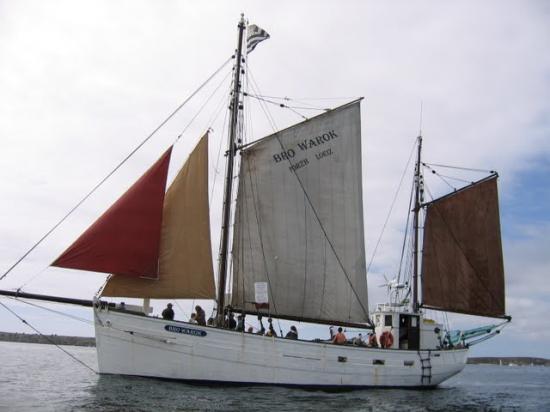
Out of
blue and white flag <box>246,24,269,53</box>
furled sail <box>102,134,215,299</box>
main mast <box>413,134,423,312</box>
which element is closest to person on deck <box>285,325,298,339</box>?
furled sail <box>102,134,215,299</box>

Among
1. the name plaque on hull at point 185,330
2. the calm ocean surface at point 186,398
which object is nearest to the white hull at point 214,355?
the name plaque on hull at point 185,330

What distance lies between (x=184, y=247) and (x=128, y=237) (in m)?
2.61

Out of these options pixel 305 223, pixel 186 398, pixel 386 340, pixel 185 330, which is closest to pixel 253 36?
pixel 305 223

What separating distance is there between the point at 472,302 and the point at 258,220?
53.1 feet

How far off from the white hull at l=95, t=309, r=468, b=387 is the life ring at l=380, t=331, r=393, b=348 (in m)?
2.48

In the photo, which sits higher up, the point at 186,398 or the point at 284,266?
the point at 284,266

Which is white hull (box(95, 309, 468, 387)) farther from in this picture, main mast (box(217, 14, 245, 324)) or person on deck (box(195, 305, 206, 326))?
main mast (box(217, 14, 245, 324))

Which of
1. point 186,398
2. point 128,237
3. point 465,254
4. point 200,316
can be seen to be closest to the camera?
point 186,398

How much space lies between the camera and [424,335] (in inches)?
1215

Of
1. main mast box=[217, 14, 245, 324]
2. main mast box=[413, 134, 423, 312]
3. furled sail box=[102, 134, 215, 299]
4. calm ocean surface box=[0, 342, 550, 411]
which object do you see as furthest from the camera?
main mast box=[413, 134, 423, 312]

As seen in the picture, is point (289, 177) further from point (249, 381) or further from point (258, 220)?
point (249, 381)

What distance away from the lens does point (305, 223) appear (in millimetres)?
29312

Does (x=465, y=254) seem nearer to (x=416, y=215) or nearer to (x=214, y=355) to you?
(x=416, y=215)

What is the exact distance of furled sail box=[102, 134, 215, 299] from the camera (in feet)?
77.1
